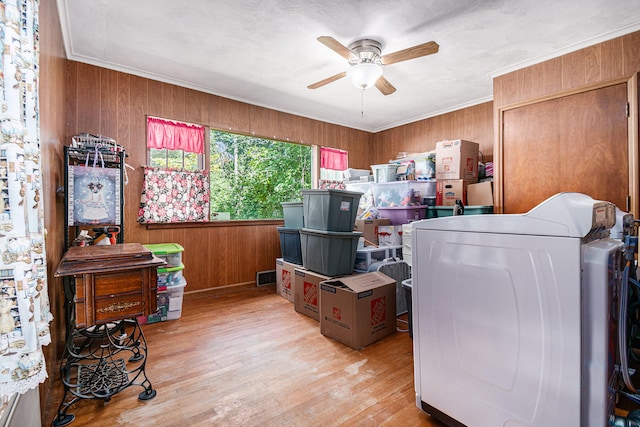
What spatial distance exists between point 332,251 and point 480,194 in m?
2.03

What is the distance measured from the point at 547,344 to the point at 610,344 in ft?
0.65

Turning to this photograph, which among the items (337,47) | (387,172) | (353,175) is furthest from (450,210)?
(337,47)

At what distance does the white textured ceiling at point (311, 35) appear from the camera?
230cm

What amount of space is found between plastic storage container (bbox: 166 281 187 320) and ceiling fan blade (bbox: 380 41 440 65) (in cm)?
285

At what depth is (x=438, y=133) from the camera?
482cm

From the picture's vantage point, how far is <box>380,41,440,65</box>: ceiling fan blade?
2.32 metres

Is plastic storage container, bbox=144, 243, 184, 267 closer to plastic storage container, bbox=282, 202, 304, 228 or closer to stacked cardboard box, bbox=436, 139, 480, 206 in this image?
plastic storage container, bbox=282, 202, 304, 228

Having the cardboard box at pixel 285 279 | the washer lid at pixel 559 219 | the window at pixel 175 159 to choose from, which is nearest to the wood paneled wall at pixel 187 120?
A: the window at pixel 175 159

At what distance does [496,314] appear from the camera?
4.28 feet

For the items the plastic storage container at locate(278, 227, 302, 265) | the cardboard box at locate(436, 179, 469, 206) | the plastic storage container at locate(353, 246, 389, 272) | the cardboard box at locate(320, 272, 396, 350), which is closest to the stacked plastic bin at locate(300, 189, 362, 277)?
the plastic storage container at locate(353, 246, 389, 272)

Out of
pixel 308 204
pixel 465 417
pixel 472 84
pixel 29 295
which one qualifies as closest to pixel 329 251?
pixel 308 204

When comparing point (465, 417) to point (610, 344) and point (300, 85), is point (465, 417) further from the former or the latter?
point (300, 85)

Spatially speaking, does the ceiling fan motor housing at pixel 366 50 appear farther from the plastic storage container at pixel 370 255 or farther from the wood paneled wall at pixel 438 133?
the wood paneled wall at pixel 438 133

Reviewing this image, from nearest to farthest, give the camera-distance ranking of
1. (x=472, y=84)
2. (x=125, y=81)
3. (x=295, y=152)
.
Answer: (x=125, y=81) < (x=472, y=84) < (x=295, y=152)
